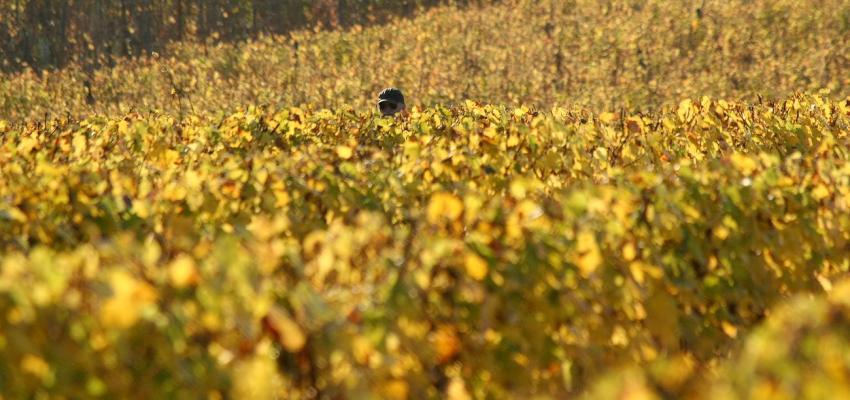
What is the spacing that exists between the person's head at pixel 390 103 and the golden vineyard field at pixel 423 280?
5.15 metres

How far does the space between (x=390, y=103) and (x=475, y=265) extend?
8.47 meters

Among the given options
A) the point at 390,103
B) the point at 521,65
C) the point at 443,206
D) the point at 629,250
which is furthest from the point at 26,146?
the point at 521,65

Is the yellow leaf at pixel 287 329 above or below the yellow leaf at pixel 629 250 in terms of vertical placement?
above

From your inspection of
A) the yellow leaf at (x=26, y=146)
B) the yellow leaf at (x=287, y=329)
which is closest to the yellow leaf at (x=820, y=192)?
the yellow leaf at (x=287, y=329)

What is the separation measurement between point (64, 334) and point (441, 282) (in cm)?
122

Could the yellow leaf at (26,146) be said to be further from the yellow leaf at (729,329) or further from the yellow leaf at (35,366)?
the yellow leaf at (729,329)

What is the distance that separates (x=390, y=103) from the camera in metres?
11.5

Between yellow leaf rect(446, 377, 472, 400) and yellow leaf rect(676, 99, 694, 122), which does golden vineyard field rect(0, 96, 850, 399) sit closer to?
yellow leaf rect(446, 377, 472, 400)

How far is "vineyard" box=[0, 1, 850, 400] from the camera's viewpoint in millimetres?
2570

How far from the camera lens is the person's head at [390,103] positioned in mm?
11383

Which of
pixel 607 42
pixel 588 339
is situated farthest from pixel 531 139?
pixel 607 42

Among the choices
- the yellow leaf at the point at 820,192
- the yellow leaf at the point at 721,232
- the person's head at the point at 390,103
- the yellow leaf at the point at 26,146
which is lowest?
the person's head at the point at 390,103

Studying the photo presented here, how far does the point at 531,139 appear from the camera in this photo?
20.4ft

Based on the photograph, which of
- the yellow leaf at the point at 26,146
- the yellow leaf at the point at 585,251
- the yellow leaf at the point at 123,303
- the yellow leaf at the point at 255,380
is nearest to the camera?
the yellow leaf at the point at 255,380
